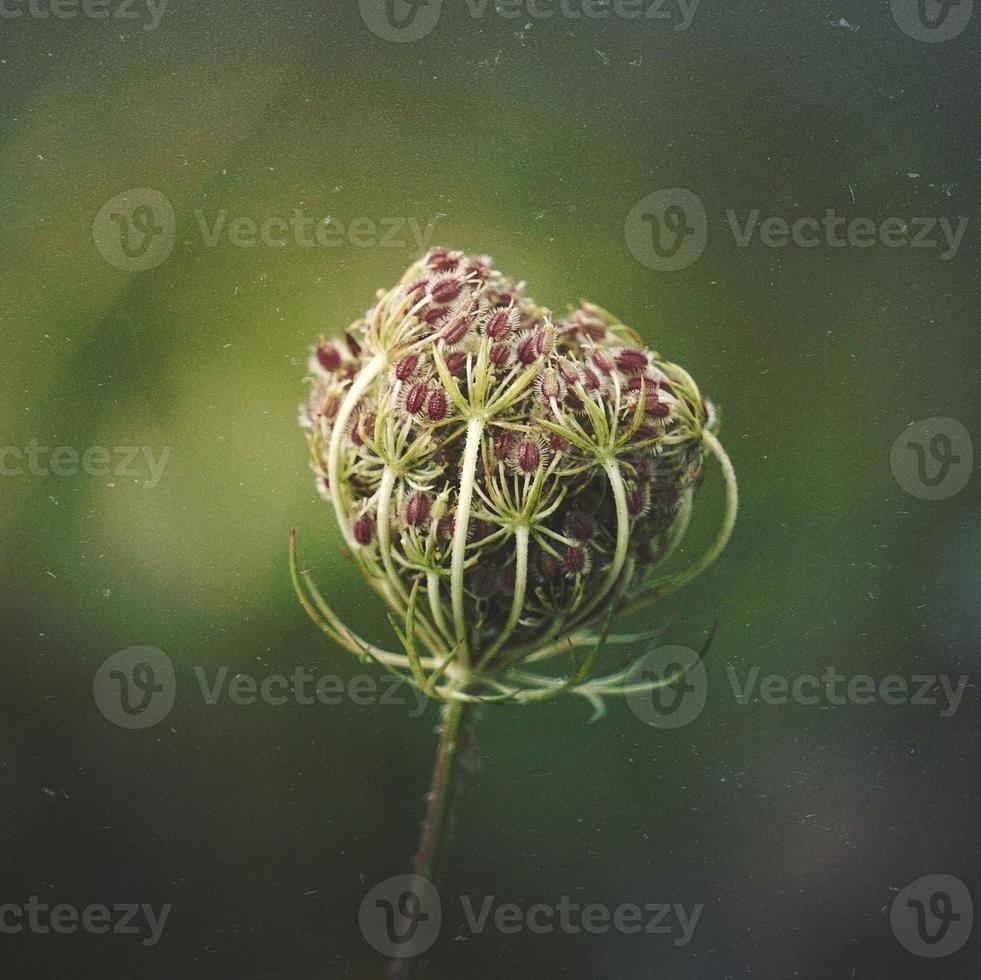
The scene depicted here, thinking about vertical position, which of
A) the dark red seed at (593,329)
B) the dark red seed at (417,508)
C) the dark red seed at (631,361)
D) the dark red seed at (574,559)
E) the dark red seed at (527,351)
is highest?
the dark red seed at (593,329)

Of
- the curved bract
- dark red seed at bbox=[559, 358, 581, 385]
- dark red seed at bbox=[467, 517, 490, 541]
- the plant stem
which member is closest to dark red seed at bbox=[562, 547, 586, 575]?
the curved bract

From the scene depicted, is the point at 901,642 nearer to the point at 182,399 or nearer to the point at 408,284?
the point at 408,284

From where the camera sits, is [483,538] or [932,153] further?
[932,153]

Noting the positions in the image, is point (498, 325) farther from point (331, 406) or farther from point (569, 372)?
point (331, 406)

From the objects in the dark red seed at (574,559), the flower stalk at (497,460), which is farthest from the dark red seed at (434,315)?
the dark red seed at (574,559)

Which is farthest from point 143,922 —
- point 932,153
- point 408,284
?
point 932,153

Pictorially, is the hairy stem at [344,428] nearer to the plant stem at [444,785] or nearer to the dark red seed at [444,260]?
the dark red seed at [444,260]

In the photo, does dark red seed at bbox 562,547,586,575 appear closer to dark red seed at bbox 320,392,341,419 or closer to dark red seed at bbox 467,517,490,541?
dark red seed at bbox 467,517,490,541

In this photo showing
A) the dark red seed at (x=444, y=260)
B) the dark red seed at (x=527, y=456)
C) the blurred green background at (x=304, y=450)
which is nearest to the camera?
the dark red seed at (x=527, y=456)
